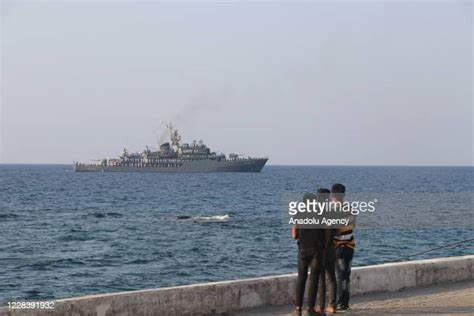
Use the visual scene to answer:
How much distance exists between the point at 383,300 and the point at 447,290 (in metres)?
1.31

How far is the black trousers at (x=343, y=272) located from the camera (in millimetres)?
9617

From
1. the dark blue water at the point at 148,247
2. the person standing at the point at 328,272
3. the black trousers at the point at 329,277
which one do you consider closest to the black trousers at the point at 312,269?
the person standing at the point at 328,272

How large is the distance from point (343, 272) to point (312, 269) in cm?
97

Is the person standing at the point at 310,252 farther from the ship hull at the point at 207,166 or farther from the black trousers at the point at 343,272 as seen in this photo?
the ship hull at the point at 207,166

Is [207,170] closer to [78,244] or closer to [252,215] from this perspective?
[252,215]

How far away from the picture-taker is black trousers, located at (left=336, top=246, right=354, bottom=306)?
9617 millimetres

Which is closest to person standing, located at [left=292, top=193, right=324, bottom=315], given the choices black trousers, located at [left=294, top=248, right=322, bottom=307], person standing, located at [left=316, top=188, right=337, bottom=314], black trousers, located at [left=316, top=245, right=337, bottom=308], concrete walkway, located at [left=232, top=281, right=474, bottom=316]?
black trousers, located at [left=294, top=248, right=322, bottom=307]

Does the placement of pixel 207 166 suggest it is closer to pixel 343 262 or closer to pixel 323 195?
pixel 343 262

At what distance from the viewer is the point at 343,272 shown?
9.69 meters

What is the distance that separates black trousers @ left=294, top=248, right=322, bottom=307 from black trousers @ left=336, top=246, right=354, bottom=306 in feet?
2.54

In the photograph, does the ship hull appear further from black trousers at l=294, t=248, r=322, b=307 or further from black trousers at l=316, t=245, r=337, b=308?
black trousers at l=294, t=248, r=322, b=307

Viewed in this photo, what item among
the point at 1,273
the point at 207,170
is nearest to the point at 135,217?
the point at 1,273

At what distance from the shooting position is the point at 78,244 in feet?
118

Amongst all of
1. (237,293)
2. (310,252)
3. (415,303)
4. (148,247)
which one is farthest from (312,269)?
(148,247)
